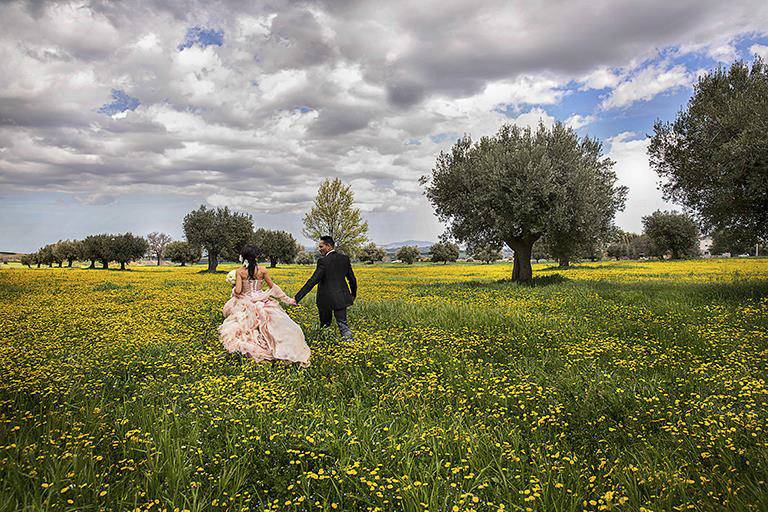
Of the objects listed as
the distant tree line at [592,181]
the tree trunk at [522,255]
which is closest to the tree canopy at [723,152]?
the distant tree line at [592,181]

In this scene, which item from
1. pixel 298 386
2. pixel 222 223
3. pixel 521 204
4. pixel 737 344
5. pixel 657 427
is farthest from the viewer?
pixel 222 223

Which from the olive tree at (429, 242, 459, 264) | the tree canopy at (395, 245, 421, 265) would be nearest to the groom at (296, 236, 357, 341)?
the olive tree at (429, 242, 459, 264)

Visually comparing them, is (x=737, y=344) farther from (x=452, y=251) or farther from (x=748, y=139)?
(x=452, y=251)

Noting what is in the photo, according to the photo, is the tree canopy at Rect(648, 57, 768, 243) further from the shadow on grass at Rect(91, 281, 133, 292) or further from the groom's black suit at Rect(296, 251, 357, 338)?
the shadow on grass at Rect(91, 281, 133, 292)

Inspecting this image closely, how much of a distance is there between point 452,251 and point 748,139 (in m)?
99.2

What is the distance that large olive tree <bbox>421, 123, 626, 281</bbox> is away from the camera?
2512 centimetres

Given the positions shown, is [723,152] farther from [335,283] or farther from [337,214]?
[337,214]

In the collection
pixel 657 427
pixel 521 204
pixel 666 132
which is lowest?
pixel 657 427

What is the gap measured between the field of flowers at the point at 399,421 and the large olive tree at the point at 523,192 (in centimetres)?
1385

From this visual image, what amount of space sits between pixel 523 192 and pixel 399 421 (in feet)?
68.8

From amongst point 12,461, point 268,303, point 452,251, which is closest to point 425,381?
point 268,303

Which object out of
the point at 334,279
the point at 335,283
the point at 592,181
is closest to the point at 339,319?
the point at 335,283

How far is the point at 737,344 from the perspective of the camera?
9.79m

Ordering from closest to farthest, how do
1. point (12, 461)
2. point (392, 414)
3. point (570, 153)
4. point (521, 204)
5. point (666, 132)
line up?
point (12, 461)
point (392, 414)
point (666, 132)
point (521, 204)
point (570, 153)
